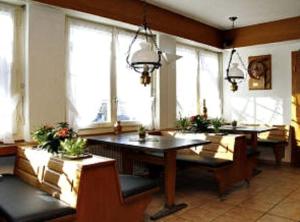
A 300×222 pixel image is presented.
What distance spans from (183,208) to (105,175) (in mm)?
1393

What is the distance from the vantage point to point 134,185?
9.25ft

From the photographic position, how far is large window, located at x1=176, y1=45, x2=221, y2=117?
565cm

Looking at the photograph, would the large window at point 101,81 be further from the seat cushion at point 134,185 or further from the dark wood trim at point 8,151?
the seat cushion at point 134,185

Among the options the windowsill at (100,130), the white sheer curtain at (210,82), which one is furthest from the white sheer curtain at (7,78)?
the white sheer curtain at (210,82)

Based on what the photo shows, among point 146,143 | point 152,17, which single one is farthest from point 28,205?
point 152,17

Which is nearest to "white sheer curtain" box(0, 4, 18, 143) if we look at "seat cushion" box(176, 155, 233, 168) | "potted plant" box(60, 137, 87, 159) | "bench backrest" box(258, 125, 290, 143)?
"potted plant" box(60, 137, 87, 159)

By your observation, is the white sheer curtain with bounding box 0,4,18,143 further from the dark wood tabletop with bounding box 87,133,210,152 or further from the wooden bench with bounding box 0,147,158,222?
the dark wood tabletop with bounding box 87,133,210,152

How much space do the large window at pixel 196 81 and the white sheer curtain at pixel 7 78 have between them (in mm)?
2893

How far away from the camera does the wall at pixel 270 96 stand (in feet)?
18.8

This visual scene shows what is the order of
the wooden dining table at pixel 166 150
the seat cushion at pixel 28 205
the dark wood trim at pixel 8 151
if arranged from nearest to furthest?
the seat cushion at pixel 28 205
the dark wood trim at pixel 8 151
the wooden dining table at pixel 166 150

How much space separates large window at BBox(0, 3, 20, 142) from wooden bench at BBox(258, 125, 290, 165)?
4.24 meters

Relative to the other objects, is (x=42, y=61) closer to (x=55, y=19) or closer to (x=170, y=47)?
(x=55, y=19)

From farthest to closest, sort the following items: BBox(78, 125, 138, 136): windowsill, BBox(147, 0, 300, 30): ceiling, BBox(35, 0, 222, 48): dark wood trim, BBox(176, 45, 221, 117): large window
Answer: BBox(176, 45, 221, 117): large window < BBox(147, 0, 300, 30): ceiling < BBox(78, 125, 138, 136): windowsill < BBox(35, 0, 222, 48): dark wood trim

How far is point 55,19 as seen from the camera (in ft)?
12.1
